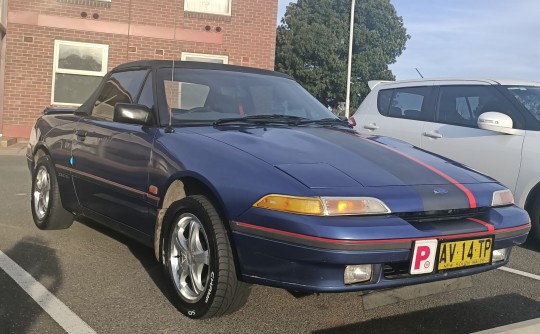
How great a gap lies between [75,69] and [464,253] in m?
12.7

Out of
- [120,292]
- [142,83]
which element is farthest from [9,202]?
[120,292]

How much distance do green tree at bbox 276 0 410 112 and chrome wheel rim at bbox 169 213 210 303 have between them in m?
35.1

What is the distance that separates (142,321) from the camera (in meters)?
2.92

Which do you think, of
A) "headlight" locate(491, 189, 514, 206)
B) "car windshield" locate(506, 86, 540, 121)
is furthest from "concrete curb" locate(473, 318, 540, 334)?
"car windshield" locate(506, 86, 540, 121)

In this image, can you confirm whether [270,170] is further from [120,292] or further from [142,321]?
[120,292]

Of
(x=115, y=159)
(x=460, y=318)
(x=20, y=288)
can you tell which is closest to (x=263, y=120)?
(x=115, y=159)

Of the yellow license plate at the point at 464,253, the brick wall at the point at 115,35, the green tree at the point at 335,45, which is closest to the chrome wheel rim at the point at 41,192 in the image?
the yellow license plate at the point at 464,253

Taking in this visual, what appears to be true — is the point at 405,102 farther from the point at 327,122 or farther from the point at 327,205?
the point at 327,205

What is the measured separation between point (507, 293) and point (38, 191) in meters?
4.04

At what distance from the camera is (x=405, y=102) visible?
20.6ft

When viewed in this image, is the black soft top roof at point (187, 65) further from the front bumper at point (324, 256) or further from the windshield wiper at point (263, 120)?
the front bumper at point (324, 256)

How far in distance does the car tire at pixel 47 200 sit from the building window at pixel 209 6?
10.00m

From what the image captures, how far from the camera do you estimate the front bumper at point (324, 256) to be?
2420 millimetres

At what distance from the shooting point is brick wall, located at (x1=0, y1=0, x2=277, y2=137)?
1316 cm
